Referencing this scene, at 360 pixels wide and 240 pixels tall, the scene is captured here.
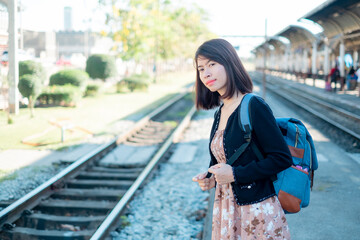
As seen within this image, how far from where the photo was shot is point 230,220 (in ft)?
7.57

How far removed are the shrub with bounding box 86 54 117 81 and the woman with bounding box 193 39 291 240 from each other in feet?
76.0

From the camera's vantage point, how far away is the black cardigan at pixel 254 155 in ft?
7.04

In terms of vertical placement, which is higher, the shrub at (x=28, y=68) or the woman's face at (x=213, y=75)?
the shrub at (x=28, y=68)

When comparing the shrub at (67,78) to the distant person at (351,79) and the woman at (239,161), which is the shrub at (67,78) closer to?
the distant person at (351,79)

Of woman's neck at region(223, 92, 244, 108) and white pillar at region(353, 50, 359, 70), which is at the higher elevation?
white pillar at region(353, 50, 359, 70)

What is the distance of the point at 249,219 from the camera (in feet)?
7.34

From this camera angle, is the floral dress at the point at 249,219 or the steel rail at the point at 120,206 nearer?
the floral dress at the point at 249,219

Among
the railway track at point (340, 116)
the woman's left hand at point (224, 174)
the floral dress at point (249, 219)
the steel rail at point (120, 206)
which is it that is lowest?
the steel rail at point (120, 206)

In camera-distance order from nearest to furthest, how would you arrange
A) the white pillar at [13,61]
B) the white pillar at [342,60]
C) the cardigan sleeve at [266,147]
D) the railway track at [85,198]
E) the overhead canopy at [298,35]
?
the cardigan sleeve at [266,147], the railway track at [85,198], the white pillar at [13,61], the white pillar at [342,60], the overhead canopy at [298,35]

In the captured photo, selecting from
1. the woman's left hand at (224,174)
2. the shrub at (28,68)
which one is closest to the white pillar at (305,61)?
the shrub at (28,68)

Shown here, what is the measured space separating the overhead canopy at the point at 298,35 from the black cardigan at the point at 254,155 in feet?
94.8

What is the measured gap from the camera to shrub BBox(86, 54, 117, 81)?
2497 cm

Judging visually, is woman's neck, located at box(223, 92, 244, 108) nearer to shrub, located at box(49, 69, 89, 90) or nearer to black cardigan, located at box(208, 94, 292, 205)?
black cardigan, located at box(208, 94, 292, 205)

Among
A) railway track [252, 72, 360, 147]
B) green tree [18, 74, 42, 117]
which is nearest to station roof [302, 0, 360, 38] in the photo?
railway track [252, 72, 360, 147]
